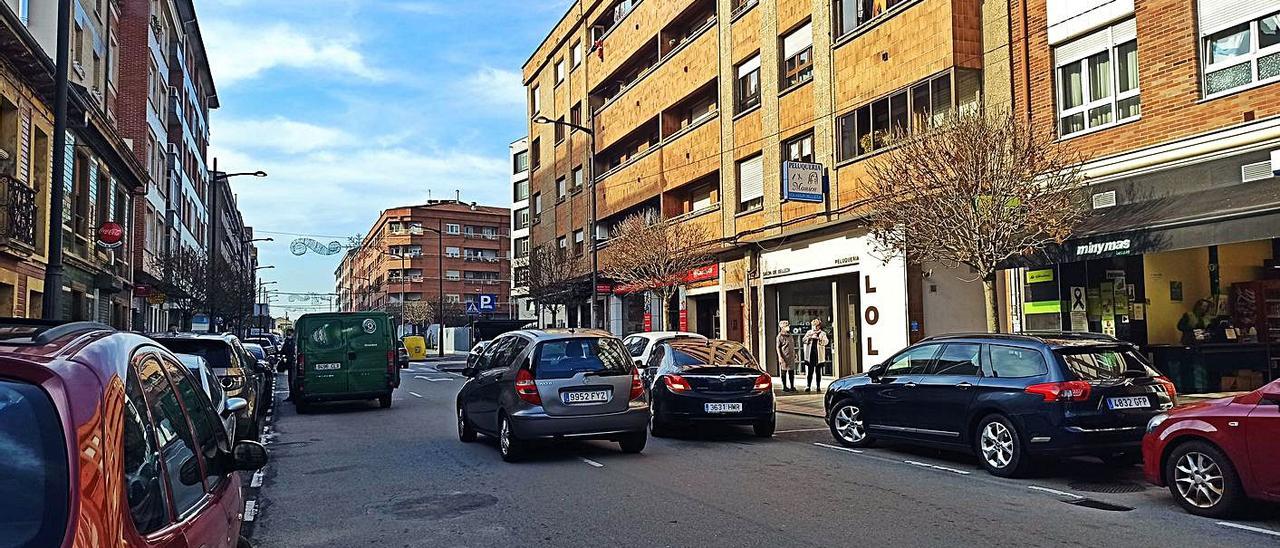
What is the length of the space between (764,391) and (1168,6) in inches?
360

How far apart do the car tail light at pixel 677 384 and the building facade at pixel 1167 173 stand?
7367mm

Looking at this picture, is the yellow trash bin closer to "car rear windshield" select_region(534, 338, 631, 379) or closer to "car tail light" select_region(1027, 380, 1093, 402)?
"car rear windshield" select_region(534, 338, 631, 379)

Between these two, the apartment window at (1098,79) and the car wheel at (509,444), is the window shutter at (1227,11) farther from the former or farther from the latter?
the car wheel at (509,444)

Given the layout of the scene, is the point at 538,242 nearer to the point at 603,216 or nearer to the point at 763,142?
the point at 603,216

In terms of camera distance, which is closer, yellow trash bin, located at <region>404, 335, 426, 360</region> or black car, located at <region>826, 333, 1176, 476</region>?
black car, located at <region>826, 333, 1176, 476</region>

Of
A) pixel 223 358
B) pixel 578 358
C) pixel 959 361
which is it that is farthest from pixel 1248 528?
pixel 223 358

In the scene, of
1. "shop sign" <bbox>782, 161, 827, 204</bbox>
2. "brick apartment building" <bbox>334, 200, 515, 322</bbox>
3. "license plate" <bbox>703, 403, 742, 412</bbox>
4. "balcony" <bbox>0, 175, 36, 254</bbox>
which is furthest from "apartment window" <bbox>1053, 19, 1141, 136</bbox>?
"brick apartment building" <bbox>334, 200, 515, 322</bbox>

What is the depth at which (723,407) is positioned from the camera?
42.7 ft

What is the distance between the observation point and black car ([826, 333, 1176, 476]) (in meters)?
9.45

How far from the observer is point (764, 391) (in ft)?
43.6

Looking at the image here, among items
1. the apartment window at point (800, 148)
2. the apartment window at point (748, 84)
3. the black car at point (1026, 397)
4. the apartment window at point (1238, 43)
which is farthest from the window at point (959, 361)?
the apartment window at point (748, 84)

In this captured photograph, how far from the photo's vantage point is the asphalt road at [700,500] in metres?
7.00

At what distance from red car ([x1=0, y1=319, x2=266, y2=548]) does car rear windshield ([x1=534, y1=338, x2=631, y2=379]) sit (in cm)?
754

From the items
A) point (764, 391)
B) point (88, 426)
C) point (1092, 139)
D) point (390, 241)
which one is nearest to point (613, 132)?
point (1092, 139)
